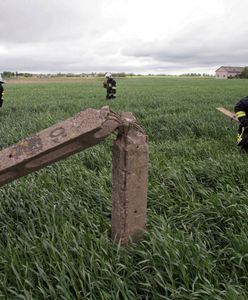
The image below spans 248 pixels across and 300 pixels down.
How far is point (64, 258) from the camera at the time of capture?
7.63 ft

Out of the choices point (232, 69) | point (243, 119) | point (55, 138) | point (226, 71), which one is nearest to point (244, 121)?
point (243, 119)

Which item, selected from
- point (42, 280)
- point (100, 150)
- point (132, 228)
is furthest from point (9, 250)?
point (100, 150)

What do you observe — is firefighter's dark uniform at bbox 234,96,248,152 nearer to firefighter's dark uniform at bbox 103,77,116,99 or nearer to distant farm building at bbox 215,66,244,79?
firefighter's dark uniform at bbox 103,77,116,99

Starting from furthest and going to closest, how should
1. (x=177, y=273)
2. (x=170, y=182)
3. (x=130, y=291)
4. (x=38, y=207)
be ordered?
(x=170, y=182), (x=38, y=207), (x=177, y=273), (x=130, y=291)

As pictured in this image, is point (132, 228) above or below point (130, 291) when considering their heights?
above

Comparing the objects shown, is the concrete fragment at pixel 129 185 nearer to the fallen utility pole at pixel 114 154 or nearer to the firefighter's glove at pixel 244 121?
the fallen utility pole at pixel 114 154

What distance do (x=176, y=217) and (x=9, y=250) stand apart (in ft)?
5.02

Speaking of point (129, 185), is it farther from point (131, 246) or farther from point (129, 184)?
point (131, 246)

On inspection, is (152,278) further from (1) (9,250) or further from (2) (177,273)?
(1) (9,250)

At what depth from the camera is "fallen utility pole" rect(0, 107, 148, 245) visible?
82.7 inches

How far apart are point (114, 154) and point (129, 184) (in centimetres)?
25

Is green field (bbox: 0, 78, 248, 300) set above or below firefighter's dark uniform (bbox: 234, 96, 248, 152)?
below

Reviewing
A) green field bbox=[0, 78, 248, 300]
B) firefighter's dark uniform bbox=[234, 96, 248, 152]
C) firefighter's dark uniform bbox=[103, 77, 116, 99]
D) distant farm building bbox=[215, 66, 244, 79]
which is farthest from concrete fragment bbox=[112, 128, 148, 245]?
distant farm building bbox=[215, 66, 244, 79]

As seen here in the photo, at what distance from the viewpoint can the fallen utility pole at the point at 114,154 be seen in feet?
6.89
